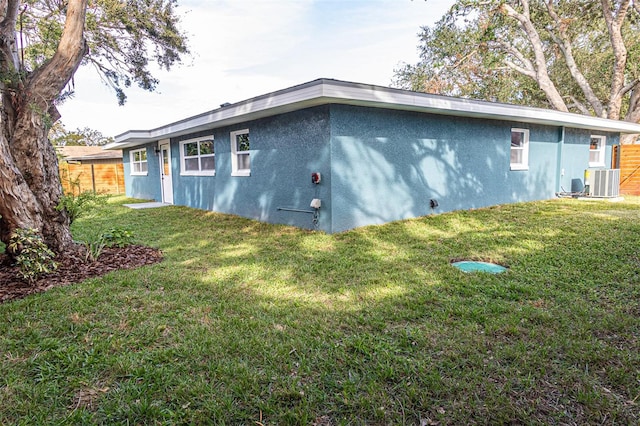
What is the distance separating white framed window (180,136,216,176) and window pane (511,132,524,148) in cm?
810

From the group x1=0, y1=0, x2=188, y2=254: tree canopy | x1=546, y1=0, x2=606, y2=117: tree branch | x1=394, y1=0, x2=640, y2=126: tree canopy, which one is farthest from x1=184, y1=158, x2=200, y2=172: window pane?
x1=546, y1=0, x2=606, y2=117: tree branch

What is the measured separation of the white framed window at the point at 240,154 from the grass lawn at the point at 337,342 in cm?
414

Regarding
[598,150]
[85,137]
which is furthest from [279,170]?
[85,137]

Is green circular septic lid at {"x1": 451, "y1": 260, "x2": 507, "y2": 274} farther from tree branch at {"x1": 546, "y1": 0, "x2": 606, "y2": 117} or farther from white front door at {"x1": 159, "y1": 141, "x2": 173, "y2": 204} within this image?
tree branch at {"x1": 546, "y1": 0, "x2": 606, "y2": 117}

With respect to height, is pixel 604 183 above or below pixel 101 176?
below

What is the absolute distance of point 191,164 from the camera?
11.5 m

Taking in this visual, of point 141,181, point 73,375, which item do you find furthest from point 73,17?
point 141,181

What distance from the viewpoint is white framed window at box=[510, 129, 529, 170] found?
10109 mm

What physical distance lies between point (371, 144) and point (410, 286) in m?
3.75

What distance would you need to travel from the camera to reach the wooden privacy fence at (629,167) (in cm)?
1252

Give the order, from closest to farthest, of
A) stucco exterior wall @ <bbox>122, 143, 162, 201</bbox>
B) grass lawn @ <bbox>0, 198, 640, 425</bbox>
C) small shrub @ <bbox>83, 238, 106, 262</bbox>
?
grass lawn @ <bbox>0, 198, 640, 425</bbox>, small shrub @ <bbox>83, 238, 106, 262</bbox>, stucco exterior wall @ <bbox>122, 143, 162, 201</bbox>

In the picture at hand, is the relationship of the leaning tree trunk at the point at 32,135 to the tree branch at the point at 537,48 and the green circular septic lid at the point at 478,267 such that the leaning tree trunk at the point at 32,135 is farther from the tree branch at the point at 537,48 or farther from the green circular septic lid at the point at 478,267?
the tree branch at the point at 537,48

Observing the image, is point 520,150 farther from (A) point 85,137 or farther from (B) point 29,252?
(A) point 85,137

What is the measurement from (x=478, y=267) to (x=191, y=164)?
9.40m
